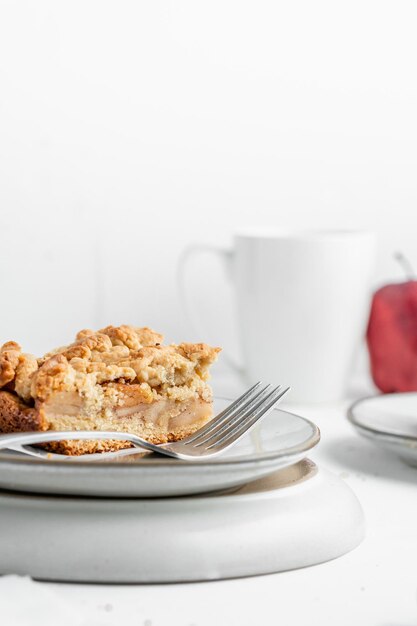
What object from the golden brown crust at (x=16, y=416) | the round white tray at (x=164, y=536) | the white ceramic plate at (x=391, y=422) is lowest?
the white ceramic plate at (x=391, y=422)

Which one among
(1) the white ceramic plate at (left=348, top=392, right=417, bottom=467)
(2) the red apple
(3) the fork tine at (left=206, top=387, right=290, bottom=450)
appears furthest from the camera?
(2) the red apple

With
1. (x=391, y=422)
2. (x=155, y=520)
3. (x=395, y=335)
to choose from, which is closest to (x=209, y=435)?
(x=155, y=520)

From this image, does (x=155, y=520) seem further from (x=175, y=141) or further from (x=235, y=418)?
(x=175, y=141)

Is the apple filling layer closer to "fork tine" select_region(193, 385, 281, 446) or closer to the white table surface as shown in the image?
"fork tine" select_region(193, 385, 281, 446)

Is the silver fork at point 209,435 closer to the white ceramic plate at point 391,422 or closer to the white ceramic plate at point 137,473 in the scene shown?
the white ceramic plate at point 137,473

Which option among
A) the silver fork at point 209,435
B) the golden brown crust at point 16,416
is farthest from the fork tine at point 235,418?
the golden brown crust at point 16,416

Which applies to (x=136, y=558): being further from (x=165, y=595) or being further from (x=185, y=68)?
(x=185, y=68)

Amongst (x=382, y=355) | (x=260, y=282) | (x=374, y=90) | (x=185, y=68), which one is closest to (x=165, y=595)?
(x=260, y=282)

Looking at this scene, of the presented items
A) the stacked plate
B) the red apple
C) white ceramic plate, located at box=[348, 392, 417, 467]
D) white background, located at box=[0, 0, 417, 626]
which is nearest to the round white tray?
the stacked plate
